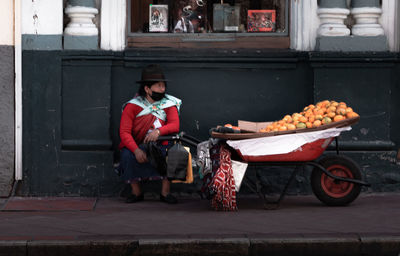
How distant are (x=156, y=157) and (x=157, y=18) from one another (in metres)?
1.98

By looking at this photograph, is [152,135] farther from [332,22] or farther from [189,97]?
[332,22]

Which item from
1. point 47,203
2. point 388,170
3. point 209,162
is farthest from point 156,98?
point 388,170

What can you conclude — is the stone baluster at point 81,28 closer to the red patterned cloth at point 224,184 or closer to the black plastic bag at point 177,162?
the black plastic bag at point 177,162

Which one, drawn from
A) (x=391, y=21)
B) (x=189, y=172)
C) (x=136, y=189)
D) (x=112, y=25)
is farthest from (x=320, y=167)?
(x=112, y=25)

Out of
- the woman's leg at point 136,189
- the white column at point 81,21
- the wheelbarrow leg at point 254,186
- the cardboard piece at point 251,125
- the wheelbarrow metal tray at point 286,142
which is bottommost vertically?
the woman's leg at point 136,189

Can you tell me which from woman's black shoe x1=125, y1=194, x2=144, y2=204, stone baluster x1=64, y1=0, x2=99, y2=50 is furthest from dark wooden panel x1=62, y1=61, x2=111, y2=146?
woman's black shoe x1=125, y1=194, x2=144, y2=204

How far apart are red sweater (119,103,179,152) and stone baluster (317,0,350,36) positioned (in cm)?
204

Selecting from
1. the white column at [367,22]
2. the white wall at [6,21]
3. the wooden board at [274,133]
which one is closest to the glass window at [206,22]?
the white column at [367,22]

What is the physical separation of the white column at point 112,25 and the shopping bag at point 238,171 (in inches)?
87.0

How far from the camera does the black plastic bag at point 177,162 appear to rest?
8.71 m

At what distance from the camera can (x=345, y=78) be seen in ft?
31.9

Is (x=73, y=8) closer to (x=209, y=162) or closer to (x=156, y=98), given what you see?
(x=156, y=98)

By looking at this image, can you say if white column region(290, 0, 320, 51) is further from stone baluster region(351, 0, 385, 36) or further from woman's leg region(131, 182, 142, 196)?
woman's leg region(131, 182, 142, 196)

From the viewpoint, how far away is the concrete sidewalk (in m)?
6.78
